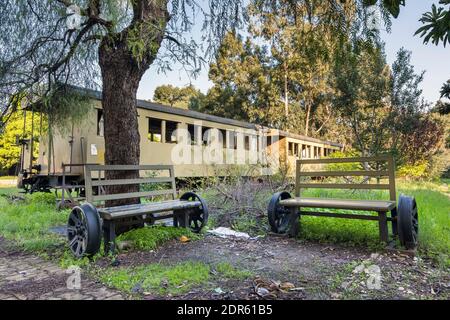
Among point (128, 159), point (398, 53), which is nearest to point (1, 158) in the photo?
point (128, 159)

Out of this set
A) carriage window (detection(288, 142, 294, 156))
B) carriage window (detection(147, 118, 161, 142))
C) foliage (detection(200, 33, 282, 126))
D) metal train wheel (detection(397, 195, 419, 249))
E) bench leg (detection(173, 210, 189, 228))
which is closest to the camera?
metal train wheel (detection(397, 195, 419, 249))

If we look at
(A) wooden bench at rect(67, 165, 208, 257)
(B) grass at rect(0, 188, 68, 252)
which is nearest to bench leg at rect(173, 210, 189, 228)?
(A) wooden bench at rect(67, 165, 208, 257)

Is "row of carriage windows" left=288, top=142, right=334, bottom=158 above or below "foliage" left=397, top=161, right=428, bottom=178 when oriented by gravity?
above

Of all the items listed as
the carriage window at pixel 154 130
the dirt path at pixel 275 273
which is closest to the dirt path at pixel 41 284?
the dirt path at pixel 275 273

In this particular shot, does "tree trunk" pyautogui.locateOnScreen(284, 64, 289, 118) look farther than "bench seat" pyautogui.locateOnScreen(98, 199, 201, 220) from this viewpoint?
Yes

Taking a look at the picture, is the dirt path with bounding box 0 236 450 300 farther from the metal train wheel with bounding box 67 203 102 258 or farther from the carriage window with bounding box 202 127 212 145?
→ the carriage window with bounding box 202 127 212 145

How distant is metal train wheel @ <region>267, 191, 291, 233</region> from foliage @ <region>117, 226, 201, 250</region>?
0.93 m

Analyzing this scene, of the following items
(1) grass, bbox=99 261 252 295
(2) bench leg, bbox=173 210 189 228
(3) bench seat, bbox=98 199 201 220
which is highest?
(3) bench seat, bbox=98 199 201 220

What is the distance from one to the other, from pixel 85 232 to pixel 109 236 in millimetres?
273

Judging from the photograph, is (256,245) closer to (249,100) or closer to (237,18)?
(237,18)

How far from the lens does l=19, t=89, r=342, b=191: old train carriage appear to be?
7.76m

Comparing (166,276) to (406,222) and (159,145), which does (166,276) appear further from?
(159,145)

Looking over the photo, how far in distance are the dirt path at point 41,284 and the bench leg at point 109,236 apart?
1.53 ft

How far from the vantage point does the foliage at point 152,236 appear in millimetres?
3443
